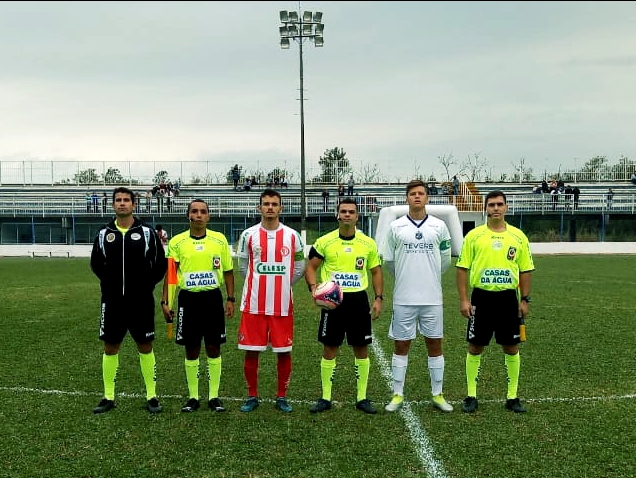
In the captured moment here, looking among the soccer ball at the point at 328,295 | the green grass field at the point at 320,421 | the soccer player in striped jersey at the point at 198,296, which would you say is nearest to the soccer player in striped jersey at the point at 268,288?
the soccer player in striped jersey at the point at 198,296

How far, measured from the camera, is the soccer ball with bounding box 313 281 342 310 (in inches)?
221

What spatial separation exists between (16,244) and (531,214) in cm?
2932

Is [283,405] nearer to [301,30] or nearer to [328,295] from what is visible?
[328,295]

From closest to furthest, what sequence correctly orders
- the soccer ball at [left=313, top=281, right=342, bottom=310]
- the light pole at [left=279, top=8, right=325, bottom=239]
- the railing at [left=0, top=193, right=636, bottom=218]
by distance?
the soccer ball at [left=313, top=281, right=342, bottom=310] < the light pole at [left=279, top=8, right=325, bottom=239] < the railing at [left=0, top=193, right=636, bottom=218]

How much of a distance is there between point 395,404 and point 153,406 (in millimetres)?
2209

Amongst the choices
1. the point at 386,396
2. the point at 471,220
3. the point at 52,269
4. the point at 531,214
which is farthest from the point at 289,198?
the point at 386,396

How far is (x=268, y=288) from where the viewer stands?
5.81 m

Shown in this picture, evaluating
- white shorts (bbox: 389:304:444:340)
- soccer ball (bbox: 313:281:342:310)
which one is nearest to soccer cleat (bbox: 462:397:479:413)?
white shorts (bbox: 389:304:444:340)

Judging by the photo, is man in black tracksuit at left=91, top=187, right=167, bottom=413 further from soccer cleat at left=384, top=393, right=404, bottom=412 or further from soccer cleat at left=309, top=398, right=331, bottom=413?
soccer cleat at left=384, top=393, right=404, bottom=412

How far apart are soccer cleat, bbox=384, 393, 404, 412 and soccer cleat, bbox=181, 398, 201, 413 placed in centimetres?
174

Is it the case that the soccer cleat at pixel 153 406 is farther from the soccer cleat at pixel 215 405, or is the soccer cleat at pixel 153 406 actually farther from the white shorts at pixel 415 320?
the white shorts at pixel 415 320

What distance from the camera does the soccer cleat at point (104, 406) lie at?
5805mm

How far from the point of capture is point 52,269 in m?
22.9

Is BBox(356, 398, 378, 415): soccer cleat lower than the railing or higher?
lower
